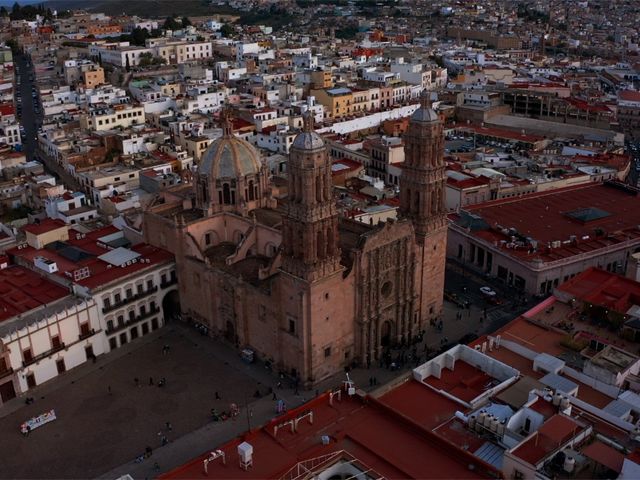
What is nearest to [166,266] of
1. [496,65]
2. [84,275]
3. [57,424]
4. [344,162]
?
[84,275]

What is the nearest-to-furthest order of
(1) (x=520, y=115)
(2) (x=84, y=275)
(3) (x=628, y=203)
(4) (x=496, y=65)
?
1. (2) (x=84, y=275)
2. (3) (x=628, y=203)
3. (1) (x=520, y=115)
4. (4) (x=496, y=65)

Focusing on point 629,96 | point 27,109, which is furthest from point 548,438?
point 27,109

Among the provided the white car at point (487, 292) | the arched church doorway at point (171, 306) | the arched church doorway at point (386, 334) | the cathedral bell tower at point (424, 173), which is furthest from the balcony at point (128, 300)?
the white car at point (487, 292)

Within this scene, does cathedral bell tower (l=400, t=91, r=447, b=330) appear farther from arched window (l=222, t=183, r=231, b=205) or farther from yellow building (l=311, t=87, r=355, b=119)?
yellow building (l=311, t=87, r=355, b=119)

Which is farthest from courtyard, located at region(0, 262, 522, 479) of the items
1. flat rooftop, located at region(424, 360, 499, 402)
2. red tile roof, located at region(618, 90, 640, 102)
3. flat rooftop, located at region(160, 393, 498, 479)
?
red tile roof, located at region(618, 90, 640, 102)

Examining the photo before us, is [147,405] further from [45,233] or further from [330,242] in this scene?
[45,233]

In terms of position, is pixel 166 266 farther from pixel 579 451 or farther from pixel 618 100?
pixel 618 100
